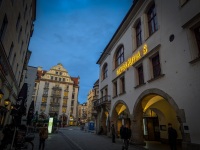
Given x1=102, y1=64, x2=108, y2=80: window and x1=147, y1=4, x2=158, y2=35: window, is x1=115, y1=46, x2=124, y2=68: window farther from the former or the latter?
x1=147, y1=4, x2=158, y2=35: window

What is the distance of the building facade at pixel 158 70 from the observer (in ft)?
33.6

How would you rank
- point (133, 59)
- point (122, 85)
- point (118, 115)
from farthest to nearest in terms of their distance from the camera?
point (118, 115)
point (122, 85)
point (133, 59)

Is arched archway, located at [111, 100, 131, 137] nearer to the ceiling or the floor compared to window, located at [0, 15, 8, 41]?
nearer to the floor

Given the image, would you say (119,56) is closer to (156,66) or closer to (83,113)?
(156,66)

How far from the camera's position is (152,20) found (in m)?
16.2

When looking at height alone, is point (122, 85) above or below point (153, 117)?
above

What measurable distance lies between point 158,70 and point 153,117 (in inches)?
353

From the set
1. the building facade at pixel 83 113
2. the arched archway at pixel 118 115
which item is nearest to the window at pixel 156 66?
the arched archway at pixel 118 115

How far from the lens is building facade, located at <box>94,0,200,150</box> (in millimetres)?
10242

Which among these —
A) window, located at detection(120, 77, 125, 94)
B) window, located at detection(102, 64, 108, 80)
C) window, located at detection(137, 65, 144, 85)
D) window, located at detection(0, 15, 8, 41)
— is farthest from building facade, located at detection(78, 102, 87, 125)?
window, located at detection(0, 15, 8, 41)

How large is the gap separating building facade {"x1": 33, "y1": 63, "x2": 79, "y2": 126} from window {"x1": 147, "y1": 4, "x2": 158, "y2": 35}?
54824 millimetres

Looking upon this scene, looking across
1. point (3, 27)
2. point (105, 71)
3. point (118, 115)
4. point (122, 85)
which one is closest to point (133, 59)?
point (122, 85)

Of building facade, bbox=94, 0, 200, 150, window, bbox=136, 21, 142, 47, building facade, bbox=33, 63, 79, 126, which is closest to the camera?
building facade, bbox=94, 0, 200, 150

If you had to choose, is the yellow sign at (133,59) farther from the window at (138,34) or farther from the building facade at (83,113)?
the building facade at (83,113)
